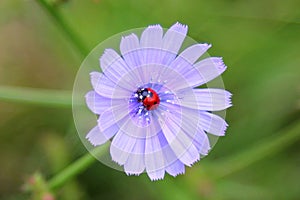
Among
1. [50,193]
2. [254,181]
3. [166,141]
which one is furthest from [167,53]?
[254,181]

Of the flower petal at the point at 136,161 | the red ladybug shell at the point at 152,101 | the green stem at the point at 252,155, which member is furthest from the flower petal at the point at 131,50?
the green stem at the point at 252,155

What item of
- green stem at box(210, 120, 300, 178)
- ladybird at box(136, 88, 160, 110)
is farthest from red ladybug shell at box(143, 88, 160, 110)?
green stem at box(210, 120, 300, 178)

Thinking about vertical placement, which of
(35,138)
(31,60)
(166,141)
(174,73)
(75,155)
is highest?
(31,60)

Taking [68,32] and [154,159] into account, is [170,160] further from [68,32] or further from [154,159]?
[68,32]

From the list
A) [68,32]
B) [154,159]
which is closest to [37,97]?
[68,32]

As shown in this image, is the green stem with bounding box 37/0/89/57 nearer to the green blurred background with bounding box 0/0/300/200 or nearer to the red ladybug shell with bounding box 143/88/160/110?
the red ladybug shell with bounding box 143/88/160/110

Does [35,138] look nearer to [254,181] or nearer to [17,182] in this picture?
[17,182]
